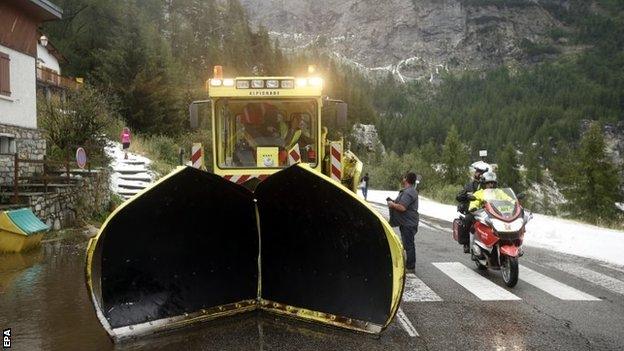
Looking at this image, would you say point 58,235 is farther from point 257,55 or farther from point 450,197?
point 257,55

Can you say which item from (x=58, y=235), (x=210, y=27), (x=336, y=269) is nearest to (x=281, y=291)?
(x=336, y=269)

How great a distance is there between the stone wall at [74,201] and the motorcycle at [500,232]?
9.58 m

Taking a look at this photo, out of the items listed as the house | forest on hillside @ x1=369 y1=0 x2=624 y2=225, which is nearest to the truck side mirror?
the house

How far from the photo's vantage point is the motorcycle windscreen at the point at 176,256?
511 centimetres

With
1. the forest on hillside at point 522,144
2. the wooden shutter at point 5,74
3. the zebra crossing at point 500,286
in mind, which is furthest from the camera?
the forest on hillside at point 522,144

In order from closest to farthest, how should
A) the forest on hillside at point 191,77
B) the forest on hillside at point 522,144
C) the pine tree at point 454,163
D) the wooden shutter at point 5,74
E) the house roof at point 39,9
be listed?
the wooden shutter at point 5,74 < the house roof at point 39,9 < the forest on hillside at point 191,77 < the forest on hillside at point 522,144 < the pine tree at point 454,163

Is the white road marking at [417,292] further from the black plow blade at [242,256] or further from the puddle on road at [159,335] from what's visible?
the black plow blade at [242,256]

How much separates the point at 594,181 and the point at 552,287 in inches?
1956

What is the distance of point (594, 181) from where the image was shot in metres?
51.3

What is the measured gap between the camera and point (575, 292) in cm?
751

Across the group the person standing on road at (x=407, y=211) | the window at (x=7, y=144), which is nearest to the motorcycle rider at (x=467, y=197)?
the person standing on road at (x=407, y=211)

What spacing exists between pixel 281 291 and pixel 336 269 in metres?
0.75

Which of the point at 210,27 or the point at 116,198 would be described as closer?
the point at 116,198

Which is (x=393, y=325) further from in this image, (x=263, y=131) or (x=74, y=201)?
(x=74, y=201)
